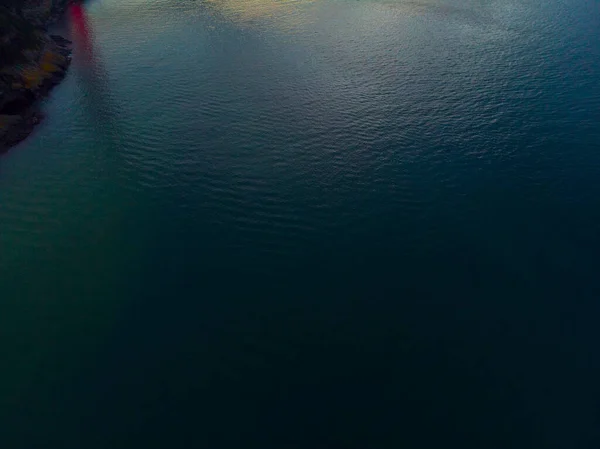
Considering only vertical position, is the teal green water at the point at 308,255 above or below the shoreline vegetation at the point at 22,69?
below

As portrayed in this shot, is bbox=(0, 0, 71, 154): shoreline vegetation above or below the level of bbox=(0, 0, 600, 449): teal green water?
above

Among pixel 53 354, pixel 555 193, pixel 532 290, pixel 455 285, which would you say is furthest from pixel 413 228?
pixel 53 354

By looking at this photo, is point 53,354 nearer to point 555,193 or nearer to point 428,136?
point 428,136

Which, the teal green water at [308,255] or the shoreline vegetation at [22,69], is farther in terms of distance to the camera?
the shoreline vegetation at [22,69]

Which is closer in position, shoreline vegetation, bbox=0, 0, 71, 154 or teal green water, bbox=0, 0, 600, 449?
teal green water, bbox=0, 0, 600, 449
